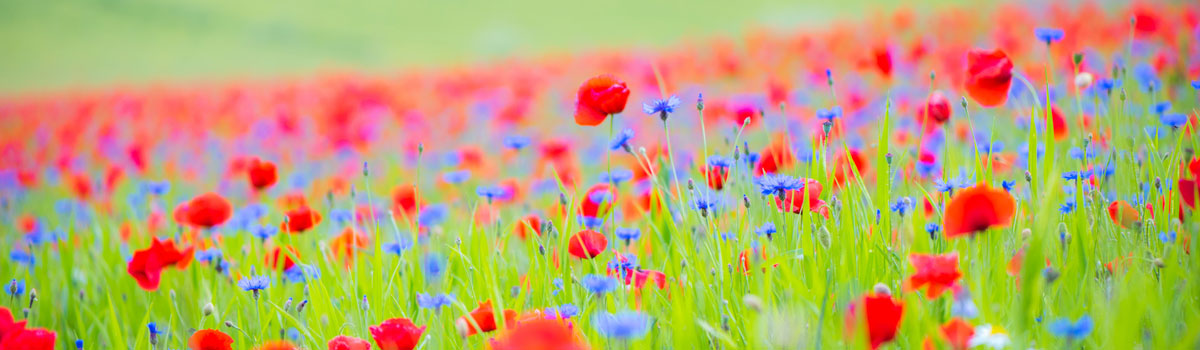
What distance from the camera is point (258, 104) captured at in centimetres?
582

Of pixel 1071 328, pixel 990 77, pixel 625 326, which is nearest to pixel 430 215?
pixel 625 326

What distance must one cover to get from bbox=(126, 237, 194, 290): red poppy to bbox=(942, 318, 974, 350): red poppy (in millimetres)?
1446

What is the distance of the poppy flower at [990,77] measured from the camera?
1.42 metres

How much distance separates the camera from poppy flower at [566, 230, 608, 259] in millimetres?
1308

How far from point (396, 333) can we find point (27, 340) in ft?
1.89

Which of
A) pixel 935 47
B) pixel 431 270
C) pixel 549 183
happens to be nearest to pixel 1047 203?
pixel 431 270

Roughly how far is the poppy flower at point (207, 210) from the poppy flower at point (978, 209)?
160cm

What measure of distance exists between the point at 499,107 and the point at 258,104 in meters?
2.52

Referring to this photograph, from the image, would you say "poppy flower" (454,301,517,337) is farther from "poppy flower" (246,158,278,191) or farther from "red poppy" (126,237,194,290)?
"poppy flower" (246,158,278,191)

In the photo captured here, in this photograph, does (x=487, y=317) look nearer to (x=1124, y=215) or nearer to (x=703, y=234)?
→ (x=703, y=234)

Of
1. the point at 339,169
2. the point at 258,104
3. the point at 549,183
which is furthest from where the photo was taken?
the point at 258,104

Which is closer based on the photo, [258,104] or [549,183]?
[549,183]

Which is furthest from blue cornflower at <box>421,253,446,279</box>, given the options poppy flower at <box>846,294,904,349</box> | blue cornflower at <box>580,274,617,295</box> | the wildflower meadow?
poppy flower at <box>846,294,904,349</box>

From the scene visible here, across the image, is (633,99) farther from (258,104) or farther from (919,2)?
(919,2)
